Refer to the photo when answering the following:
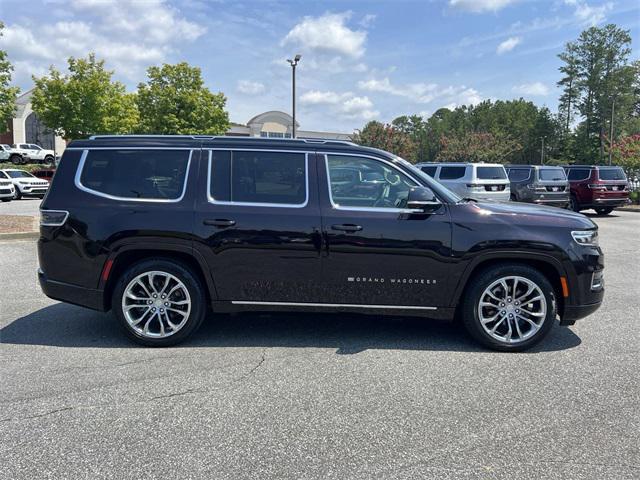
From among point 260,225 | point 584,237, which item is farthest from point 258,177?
point 584,237

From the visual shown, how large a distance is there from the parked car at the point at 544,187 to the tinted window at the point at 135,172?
1497cm

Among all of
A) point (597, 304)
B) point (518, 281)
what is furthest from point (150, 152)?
point (597, 304)

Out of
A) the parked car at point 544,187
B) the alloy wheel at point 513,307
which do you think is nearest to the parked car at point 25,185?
the parked car at point 544,187

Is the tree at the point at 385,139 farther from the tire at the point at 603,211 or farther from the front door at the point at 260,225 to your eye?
the front door at the point at 260,225

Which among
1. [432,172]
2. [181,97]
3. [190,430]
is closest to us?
[190,430]

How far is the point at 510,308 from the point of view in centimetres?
459

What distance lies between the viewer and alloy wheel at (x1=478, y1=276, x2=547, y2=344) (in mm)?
4566

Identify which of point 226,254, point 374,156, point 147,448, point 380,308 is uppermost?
point 374,156

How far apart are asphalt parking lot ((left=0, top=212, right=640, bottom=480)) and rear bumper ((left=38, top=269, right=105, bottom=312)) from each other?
396mm

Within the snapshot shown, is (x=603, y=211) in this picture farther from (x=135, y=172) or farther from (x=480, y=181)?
(x=135, y=172)

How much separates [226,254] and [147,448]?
6.43 feet

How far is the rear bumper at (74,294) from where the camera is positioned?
469 centimetres

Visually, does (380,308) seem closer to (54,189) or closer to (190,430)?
(190,430)

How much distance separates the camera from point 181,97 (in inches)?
1451
